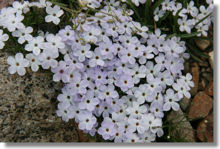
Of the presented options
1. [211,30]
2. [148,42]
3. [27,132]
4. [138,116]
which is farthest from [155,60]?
[27,132]

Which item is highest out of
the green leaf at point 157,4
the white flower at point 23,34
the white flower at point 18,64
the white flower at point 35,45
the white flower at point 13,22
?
the green leaf at point 157,4

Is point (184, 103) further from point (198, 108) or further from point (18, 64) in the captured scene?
point (18, 64)

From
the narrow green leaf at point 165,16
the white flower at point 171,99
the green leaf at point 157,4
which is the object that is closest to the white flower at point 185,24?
the narrow green leaf at point 165,16

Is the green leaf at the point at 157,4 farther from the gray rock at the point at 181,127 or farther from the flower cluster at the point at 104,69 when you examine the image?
the gray rock at the point at 181,127

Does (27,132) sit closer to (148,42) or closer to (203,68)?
(148,42)

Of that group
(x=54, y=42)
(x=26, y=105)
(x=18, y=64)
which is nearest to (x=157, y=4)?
(x=54, y=42)

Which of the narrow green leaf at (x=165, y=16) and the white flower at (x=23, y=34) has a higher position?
the narrow green leaf at (x=165, y=16)

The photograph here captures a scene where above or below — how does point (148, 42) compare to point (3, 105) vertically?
above
